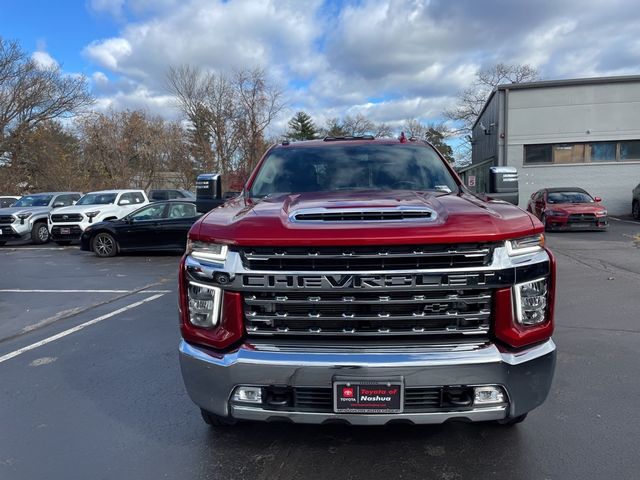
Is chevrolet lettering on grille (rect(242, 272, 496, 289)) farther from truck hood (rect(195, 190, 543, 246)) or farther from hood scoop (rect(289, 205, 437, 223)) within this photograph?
hood scoop (rect(289, 205, 437, 223))

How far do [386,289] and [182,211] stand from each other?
11230 millimetres

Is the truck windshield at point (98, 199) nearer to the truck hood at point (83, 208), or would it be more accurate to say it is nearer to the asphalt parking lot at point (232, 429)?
the truck hood at point (83, 208)

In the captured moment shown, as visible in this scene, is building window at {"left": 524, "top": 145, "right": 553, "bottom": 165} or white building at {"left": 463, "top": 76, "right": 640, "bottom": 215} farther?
building window at {"left": 524, "top": 145, "right": 553, "bottom": 165}

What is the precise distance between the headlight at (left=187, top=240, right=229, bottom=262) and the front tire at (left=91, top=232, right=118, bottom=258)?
36.7 ft

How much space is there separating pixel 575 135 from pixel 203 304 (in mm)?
24929

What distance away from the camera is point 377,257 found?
248 centimetres

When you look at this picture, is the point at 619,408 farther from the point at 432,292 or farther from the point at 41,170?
the point at 41,170

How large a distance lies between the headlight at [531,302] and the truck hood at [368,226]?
11.2 inches

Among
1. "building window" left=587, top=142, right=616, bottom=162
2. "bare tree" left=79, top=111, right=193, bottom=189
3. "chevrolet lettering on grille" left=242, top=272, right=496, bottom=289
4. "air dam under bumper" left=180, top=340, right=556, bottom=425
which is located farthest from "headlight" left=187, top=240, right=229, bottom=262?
"bare tree" left=79, top=111, right=193, bottom=189

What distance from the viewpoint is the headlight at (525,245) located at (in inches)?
101

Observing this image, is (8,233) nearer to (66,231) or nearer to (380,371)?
(66,231)

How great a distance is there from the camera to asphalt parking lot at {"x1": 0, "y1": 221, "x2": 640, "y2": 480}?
9.44 ft

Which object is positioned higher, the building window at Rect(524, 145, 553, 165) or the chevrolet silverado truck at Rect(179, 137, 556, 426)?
the building window at Rect(524, 145, 553, 165)

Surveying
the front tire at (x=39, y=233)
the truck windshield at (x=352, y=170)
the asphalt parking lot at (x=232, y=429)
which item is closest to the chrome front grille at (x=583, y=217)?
the asphalt parking lot at (x=232, y=429)
